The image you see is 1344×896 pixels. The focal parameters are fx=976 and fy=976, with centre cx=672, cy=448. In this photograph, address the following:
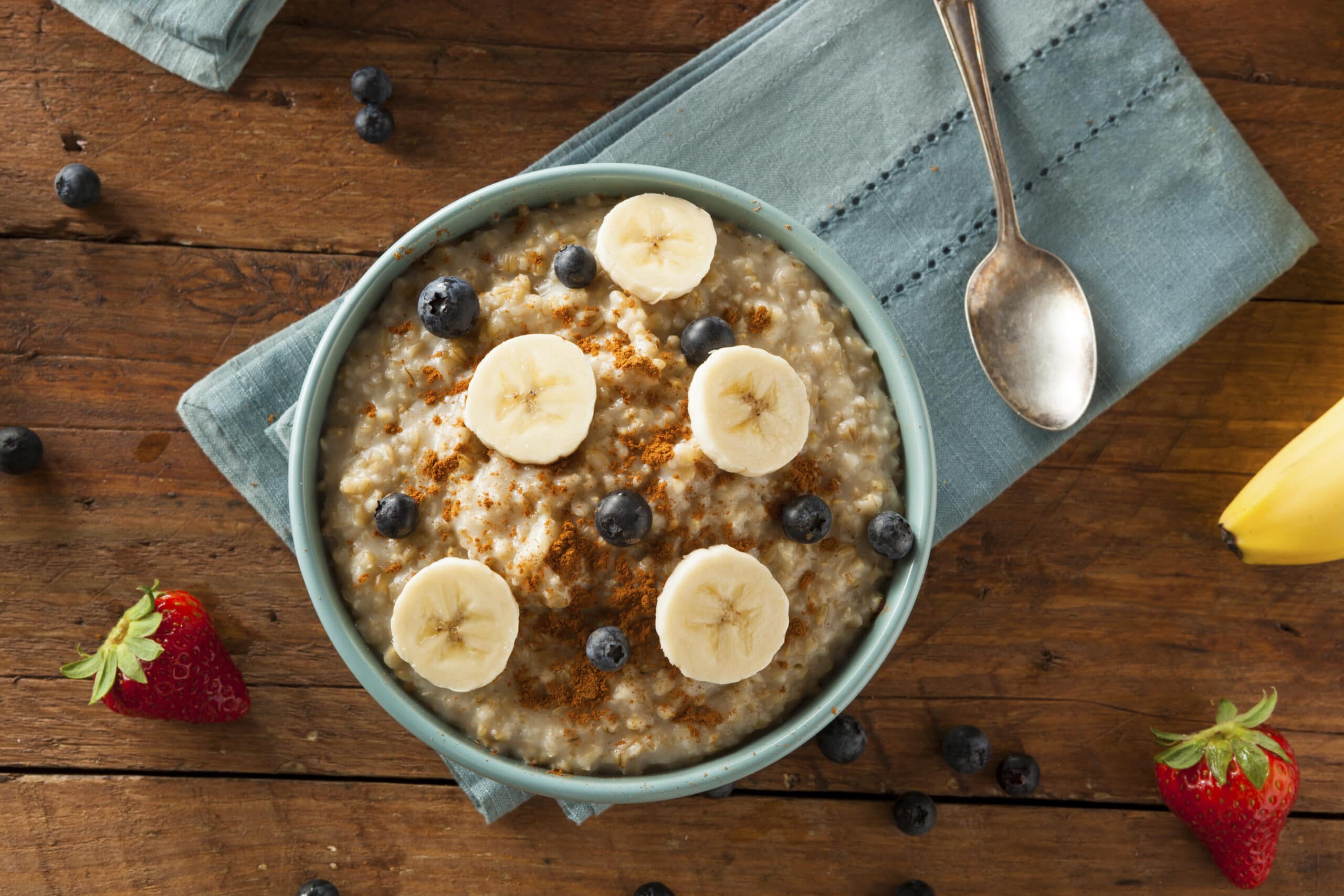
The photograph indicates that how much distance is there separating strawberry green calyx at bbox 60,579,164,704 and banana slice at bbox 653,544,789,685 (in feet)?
4.52

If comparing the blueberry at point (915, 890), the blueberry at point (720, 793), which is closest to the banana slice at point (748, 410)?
the blueberry at point (720, 793)

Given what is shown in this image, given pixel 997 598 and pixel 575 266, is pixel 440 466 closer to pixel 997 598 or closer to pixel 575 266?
pixel 575 266

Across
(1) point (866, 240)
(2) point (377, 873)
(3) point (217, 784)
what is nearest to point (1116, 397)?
(1) point (866, 240)

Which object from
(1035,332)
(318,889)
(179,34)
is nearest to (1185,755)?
(1035,332)

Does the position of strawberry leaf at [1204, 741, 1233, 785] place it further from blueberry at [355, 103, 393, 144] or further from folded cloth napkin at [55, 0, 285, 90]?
folded cloth napkin at [55, 0, 285, 90]

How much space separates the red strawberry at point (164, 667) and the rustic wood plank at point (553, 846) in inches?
11.7

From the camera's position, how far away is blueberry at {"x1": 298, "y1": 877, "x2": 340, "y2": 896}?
8.73ft

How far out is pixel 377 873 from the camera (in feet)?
8.98

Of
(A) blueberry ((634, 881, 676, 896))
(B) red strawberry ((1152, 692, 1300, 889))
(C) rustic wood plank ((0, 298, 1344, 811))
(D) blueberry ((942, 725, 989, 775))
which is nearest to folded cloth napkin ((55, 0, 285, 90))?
(C) rustic wood plank ((0, 298, 1344, 811))

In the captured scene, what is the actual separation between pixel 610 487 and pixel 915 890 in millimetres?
1572

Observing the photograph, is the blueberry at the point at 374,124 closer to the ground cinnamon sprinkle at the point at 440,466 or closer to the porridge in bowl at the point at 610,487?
the porridge in bowl at the point at 610,487

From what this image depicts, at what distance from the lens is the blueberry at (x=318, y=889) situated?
8.73 feet

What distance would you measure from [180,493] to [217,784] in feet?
2.70

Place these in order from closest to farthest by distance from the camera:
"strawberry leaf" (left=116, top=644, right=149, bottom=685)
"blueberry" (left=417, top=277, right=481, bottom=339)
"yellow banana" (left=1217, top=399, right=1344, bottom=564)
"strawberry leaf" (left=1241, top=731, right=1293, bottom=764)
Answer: "blueberry" (left=417, top=277, right=481, bottom=339) < "strawberry leaf" (left=116, top=644, right=149, bottom=685) < "yellow banana" (left=1217, top=399, right=1344, bottom=564) < "strawberry leaf" (left=1241, top=731, right=1293, bottom=764)
